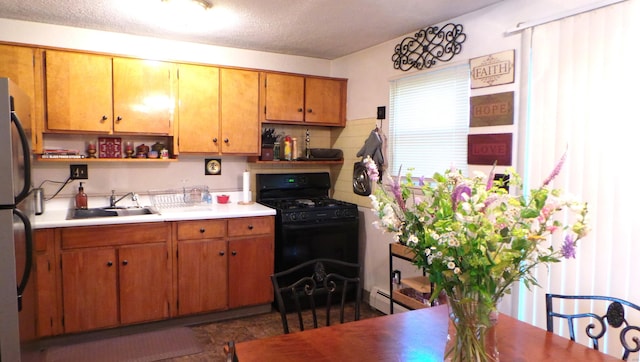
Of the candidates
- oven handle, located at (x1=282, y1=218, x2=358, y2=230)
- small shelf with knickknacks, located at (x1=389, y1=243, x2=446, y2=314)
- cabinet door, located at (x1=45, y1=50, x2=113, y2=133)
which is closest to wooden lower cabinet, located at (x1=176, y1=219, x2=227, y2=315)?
oven handle, located at (x1=282, y1=218, x2=358, y2=230)

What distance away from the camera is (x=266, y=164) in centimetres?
399

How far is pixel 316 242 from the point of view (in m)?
3.59

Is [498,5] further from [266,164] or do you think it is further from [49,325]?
[49,325]

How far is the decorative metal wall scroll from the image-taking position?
9.37ft

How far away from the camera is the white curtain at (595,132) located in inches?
75.0

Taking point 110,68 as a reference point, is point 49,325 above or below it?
below

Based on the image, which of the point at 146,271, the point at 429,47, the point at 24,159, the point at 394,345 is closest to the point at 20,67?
the point at 24,159

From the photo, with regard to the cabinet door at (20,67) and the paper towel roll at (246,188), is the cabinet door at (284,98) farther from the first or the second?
the cabinet door at (20,67)

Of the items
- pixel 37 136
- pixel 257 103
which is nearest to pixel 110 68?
pixel 37 136

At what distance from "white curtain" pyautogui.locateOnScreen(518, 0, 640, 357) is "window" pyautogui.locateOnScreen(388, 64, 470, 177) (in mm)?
582

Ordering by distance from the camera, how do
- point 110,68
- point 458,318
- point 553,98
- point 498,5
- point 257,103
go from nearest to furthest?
point 458,318, point 553,98, point 498,5, point 110,68, point 257,103

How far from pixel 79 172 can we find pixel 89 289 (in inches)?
37.4

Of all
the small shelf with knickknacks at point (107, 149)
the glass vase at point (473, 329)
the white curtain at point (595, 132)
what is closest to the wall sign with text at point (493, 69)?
the white curtain at point (595, 132)

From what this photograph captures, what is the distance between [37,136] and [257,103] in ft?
5.45
